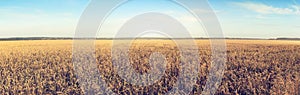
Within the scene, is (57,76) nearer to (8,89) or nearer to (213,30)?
(8,89)

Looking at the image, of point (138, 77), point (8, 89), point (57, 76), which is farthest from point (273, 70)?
point (8, 89)

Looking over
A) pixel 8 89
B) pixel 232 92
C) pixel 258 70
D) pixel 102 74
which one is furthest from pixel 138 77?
pixel 258 70

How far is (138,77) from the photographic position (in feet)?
33.5

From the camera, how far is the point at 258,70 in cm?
1226

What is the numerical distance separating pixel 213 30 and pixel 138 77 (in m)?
2.77

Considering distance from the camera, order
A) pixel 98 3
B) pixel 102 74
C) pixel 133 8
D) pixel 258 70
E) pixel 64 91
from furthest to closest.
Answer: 1. pixel 258 70
2. pixel 102 74
3. pixel 133 8
4. pixel 64 91
5. pixel 98 3

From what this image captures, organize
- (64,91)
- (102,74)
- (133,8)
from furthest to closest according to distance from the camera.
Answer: (102,74), (133,8), (64,91)

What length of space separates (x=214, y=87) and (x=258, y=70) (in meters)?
3.58

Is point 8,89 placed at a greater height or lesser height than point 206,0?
lesser

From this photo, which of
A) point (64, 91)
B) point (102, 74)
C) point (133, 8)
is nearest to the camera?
point (64, 91)

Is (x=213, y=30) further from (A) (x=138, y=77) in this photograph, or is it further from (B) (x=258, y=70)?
(B) (x=258, y=70)

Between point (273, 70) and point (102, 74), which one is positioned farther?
point (273, 70)

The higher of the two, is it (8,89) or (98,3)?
(98,3)

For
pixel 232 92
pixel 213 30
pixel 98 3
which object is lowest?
pixel 232 92
